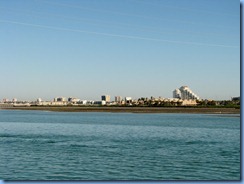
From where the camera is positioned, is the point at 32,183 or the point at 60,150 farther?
the point at 60,150

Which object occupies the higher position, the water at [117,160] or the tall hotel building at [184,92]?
the tall hotel building at [184,92]

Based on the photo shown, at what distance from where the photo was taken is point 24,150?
12.5m

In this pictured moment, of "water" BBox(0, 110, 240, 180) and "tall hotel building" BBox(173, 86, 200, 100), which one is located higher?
"tall hotel building" BBox(173, 86, 200, 100)

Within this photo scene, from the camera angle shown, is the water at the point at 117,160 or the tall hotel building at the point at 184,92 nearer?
the water at the point at 117,160

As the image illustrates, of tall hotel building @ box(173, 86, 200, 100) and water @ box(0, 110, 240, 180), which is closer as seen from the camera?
water @ box(0, 110, 240, 180)

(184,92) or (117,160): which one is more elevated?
(184,92)

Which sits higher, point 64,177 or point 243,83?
point 243,83

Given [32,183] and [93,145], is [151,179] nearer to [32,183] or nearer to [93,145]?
[32,183]

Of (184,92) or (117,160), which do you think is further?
(184,92)

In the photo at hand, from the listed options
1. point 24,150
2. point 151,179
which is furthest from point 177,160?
point 24,150

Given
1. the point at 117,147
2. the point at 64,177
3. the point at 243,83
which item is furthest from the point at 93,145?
the point at 243,83

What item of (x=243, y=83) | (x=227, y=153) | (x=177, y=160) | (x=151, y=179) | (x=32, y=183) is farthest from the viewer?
(x=227, y=153)

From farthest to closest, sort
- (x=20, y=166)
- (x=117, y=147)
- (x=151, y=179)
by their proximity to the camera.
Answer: (x=117, y=147) < (x=20, y=166) < (x=151, y=179)

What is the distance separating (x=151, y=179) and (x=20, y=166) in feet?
10.6
